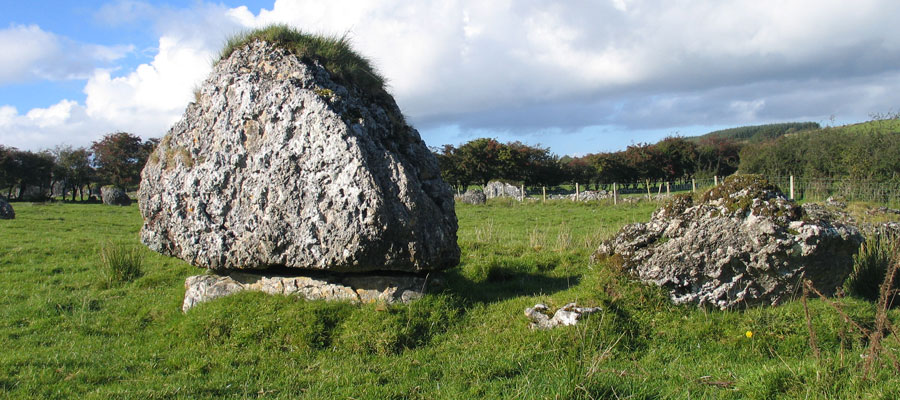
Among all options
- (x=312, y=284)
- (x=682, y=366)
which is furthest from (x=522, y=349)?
(x=312, y=284)

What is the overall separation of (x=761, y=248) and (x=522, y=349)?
3873 millimetres

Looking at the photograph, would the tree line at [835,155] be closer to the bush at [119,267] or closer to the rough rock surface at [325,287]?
the rough rock surface at [325,287]

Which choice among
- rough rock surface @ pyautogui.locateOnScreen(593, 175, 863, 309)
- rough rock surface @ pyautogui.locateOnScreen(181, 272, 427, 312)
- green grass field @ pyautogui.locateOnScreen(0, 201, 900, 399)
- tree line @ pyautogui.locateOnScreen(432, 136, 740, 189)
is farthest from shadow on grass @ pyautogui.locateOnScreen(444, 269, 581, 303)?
tree line @ pyautogui.locateOnScreen(432, 136, 740, 189)

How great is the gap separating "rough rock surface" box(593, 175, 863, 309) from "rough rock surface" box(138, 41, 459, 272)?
3.30 metres

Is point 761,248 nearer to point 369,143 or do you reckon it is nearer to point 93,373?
point 369,143

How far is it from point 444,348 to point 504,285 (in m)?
2.78

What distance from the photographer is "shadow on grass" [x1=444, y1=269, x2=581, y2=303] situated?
8766 mm

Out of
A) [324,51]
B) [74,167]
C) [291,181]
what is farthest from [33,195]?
[291,181]

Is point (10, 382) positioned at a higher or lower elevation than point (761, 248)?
lower

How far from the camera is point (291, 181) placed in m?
8.00

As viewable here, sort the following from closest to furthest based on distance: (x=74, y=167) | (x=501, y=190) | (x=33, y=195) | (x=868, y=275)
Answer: (x=868, y=275), (x=501, y=190), (x=33, y=195), (x=74, y=167)

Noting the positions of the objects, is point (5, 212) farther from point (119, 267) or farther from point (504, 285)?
point (504, 285)

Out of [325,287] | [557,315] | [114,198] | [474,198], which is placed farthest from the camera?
[114,198]

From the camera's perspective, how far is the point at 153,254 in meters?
15.2
